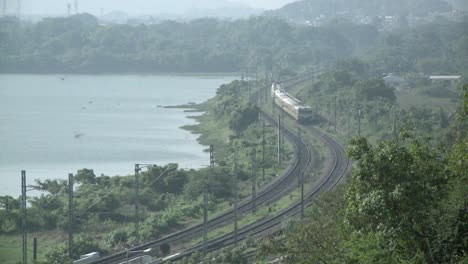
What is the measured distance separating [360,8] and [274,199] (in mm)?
46695

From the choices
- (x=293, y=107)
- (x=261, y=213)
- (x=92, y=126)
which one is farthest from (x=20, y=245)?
(x=92, y=126)

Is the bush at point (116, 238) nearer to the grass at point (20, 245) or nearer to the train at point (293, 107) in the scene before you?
the grass at point (20, 245)

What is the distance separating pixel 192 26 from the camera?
1715 inches

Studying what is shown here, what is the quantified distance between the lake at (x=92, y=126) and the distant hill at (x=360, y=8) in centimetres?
2168

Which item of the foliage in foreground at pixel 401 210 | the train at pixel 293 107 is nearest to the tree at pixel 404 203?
the foliage in foreground at pixel 401 210

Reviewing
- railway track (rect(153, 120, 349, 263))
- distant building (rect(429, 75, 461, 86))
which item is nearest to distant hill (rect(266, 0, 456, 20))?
distant building (rect(429, 75, 461, 86))

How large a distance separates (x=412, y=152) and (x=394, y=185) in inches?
9.0

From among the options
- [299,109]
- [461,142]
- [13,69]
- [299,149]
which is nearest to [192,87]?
[13,69]

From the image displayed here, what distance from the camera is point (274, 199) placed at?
10664 mm

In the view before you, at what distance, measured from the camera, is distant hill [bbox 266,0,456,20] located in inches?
1937

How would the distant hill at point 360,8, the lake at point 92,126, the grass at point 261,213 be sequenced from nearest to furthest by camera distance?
1. the grass at point 261,213
2. the lake at point 92,126
3. the distant hill at point 360,8

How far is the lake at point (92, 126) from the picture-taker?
46.7 ft

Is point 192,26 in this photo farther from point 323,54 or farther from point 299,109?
point 299,109

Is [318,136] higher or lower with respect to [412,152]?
lower
